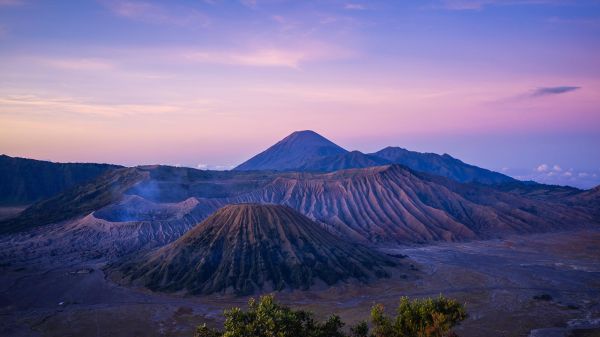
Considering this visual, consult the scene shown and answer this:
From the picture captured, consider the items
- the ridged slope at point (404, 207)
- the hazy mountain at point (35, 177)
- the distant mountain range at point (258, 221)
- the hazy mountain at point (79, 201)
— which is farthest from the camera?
the hazy mountain at point (35, 177)

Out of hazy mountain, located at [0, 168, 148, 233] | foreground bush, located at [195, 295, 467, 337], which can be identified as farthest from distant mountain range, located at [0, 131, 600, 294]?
foreground bush, located at [195, 295, 467, 337]

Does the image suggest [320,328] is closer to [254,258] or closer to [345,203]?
[254,258]

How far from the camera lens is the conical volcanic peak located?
60000 mm

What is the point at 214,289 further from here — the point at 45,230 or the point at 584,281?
the point at 45,230

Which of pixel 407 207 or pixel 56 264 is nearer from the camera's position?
pixel 56 264

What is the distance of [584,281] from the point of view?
200ft

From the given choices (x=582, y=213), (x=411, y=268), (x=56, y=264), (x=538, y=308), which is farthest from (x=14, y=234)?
(x=582, y=213)

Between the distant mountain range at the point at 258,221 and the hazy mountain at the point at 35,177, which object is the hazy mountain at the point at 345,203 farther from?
the hazy mountain at the point at 35,177

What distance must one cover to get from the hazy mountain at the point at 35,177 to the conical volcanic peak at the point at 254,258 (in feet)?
361

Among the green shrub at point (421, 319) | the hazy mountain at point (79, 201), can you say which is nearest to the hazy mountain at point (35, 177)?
the hazy mountain at point (79, 201)

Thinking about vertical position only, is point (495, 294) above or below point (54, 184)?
below

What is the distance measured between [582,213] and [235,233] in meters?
97.3

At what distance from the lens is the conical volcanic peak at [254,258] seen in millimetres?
60000

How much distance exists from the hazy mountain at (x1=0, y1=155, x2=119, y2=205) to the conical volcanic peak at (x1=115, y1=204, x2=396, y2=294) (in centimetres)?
11013
